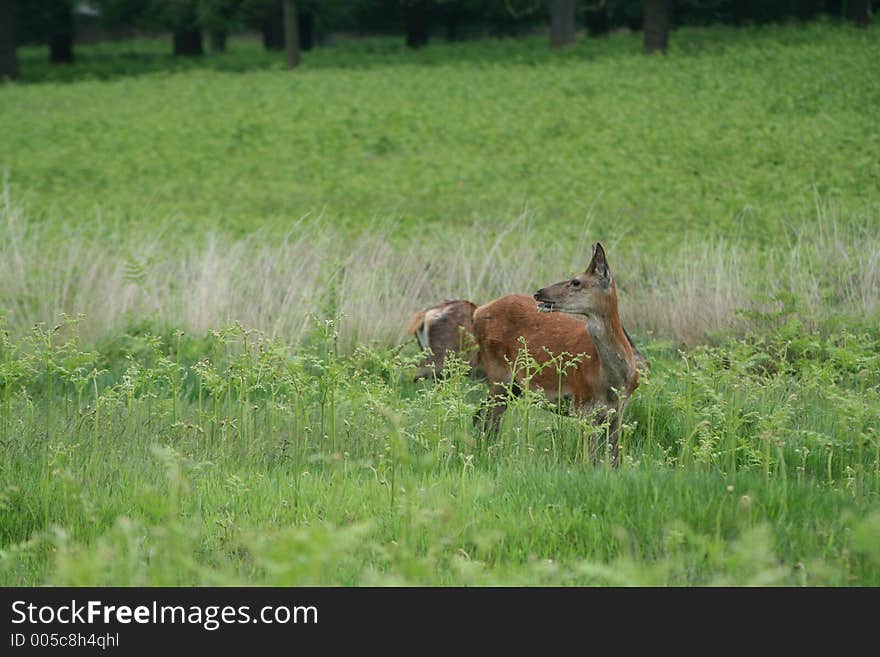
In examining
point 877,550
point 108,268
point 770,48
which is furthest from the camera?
point 770,48

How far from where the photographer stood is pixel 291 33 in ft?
119

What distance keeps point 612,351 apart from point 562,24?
31229 mm

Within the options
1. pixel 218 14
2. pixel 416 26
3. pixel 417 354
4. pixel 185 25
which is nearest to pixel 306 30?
pixel 416 26

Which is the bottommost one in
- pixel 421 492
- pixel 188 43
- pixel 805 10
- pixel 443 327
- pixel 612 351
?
pixel 421 492

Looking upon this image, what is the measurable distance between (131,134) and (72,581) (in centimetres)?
2388

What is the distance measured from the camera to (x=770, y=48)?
2912 centimetres

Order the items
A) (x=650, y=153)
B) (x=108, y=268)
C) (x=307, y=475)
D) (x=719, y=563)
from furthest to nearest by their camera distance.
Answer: (x=650, y=153) < (x=108, y=268) < (x=307, y=475) < (x=719, y=563)

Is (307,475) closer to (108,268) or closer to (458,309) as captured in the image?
(458,309)

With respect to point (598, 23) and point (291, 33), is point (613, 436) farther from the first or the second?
point (598, 23)

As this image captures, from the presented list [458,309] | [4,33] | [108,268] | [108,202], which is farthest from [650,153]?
[4,33]

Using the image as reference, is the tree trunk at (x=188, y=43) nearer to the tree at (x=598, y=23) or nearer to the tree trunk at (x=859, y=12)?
the tree at (x=598, y=23)

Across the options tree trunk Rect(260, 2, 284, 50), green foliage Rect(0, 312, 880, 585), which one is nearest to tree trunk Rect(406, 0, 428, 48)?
tree trunk Rect(260, 2, 284, 50)

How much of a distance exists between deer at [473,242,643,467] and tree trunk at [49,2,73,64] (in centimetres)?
3646

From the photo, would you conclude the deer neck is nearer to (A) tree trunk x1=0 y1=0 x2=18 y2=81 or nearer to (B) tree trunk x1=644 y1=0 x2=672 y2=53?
(B) tree trunk x1=644 y1=0 x2=672 y2=53
